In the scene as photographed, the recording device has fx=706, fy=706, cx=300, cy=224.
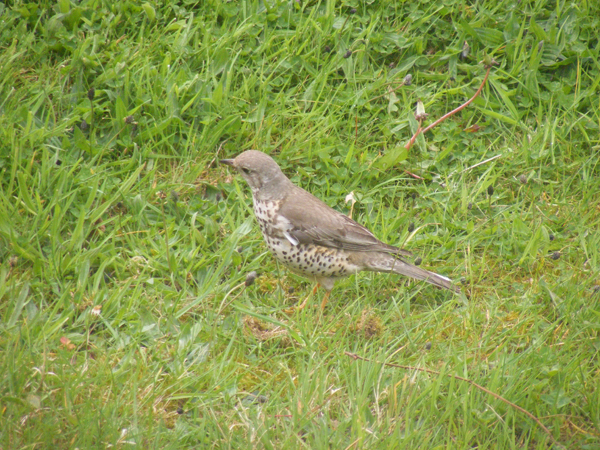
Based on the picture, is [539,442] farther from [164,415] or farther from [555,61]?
[555,61]

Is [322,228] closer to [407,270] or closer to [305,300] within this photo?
[305,300]

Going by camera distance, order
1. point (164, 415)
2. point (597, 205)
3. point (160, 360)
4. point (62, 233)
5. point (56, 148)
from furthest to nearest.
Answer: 1. point (597, 205)
2. point (56, 148)
3. point (62, 233)
4. point (160, 360)
5. point (164, 415)

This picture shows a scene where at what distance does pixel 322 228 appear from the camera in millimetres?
5148

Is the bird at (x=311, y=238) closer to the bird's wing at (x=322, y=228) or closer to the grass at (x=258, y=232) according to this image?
the bird's wing at (x=322, y=228)

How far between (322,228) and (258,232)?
1.94 ft

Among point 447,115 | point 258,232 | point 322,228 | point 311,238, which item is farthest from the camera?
point 447,115

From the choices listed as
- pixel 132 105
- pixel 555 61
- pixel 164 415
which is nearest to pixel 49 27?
pixel 132 105

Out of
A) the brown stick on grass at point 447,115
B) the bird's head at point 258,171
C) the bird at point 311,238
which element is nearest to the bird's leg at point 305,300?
the bird at point 311,238

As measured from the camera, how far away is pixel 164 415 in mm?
3898

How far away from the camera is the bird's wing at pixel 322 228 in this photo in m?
5.00

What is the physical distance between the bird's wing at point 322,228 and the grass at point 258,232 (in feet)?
1.11

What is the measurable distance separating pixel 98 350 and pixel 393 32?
13.2 feet

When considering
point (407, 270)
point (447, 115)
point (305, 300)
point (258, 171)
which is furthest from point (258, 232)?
point (447, 115)

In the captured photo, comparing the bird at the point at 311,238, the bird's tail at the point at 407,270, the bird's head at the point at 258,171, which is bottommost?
the bird's tail at the point at 407,270
